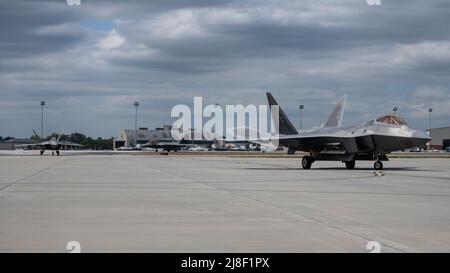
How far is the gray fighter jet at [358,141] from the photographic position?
1112 inches

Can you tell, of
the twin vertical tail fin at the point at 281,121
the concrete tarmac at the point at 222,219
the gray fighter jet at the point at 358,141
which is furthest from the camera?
the twin vertical tail fin at the point at 281,121

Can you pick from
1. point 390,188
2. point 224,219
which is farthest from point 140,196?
point 390,188

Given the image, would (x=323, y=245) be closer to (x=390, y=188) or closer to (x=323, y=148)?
(x=390, y=188)

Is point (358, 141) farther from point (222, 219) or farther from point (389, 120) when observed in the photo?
point (222, 219)

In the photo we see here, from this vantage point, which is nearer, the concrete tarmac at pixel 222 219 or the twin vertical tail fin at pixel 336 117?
the concrete tarmac at pixel 222 219

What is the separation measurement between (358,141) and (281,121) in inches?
261

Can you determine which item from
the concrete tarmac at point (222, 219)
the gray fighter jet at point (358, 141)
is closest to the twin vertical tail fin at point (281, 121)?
the gray fighter jet at point (358, 141)

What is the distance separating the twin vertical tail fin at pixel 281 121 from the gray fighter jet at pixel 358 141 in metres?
1.00

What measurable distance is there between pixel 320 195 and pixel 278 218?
497 cm

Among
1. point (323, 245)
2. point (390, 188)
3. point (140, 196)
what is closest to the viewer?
point (323, 245)

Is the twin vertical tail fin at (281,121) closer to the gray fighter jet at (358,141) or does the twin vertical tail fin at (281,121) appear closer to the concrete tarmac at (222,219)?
the gray fighter jet at (358,141)

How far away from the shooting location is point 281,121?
3519 centimetres

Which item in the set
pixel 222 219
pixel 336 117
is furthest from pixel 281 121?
pixel 222 219

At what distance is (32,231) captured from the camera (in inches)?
342
